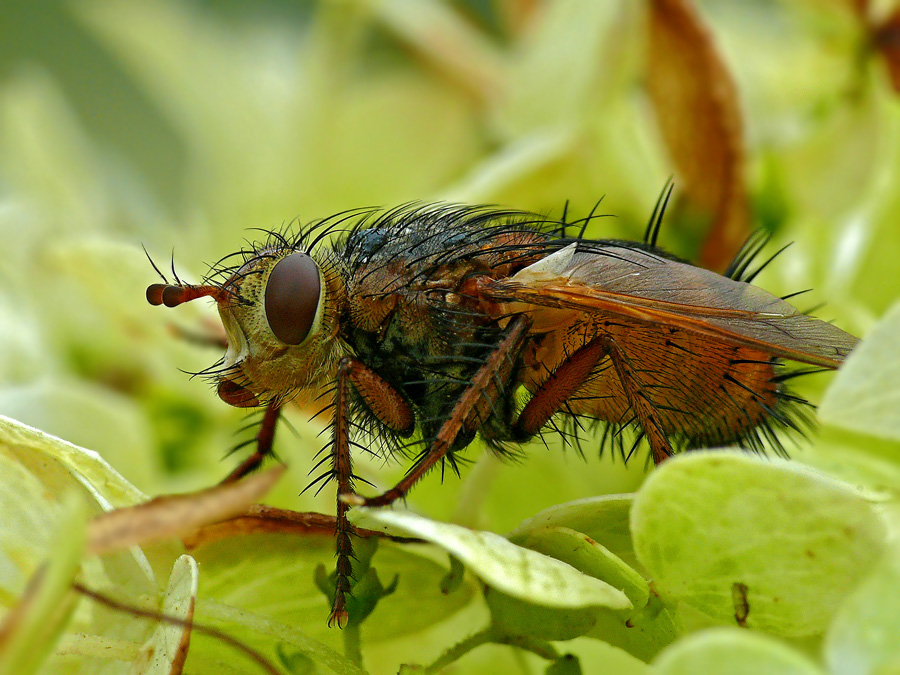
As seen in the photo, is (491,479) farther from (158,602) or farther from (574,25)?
(574,25)

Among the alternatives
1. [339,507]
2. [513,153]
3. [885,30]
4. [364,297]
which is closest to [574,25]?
[513,153]

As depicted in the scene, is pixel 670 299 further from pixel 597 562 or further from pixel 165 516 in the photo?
pixel 165 516

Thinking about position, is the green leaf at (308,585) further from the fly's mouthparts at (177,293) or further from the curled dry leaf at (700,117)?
the curled dry leaf at (700,117)

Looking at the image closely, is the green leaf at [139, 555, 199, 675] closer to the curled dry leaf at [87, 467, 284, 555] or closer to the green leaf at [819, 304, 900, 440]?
the curled dry leaf at [87, 467, 284, 555]

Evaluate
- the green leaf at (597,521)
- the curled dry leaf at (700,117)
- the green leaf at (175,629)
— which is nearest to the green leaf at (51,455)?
the green leaf at (175,629)

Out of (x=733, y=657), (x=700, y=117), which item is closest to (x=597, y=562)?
(x=733, y=657)
